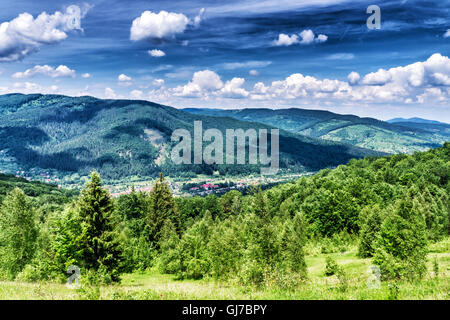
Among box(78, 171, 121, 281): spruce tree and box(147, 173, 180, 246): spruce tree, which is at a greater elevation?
box(78, 171, 121, 281): spruce tree

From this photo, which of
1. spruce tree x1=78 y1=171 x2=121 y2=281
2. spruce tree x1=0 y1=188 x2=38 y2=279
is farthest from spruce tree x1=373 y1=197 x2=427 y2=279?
spruce tree x1=0 y1=188 x2=38 y2=279

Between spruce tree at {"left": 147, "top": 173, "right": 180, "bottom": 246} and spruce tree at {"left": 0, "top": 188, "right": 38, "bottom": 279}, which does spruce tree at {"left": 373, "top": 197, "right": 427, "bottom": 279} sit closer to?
spruce tree at {"left": 147, "top": 173, "right": 180, "bottom": 246}

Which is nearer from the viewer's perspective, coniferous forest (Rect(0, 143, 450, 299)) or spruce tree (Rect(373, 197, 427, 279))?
coniferous forest (Rect(0, 143, 450, 299))

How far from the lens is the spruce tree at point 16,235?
1693 inches

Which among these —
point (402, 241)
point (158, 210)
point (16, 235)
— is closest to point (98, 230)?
point (16, 235)

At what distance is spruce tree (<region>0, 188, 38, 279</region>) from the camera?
141 feet

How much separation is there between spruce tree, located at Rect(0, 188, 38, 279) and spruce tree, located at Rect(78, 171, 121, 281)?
17.1 meters

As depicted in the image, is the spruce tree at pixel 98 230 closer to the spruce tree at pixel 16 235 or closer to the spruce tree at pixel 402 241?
the spruce tree at pixel 16 235

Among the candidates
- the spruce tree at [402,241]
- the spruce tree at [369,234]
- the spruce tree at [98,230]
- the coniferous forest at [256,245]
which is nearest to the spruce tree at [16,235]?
the coniferous forest at [256,245]

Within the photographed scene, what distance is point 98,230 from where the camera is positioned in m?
33.0

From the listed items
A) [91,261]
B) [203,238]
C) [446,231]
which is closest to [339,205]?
[446,231]
